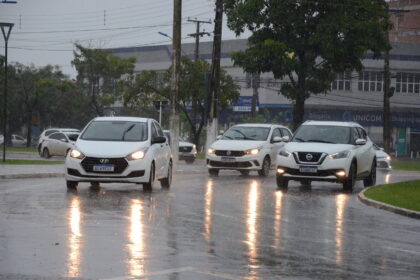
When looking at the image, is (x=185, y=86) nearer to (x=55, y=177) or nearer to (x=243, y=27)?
(x=243, y=27)

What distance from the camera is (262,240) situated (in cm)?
1243

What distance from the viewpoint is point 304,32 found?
4650cm

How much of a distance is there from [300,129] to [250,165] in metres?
4.62

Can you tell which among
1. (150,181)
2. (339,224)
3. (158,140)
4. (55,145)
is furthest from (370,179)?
(55,145)

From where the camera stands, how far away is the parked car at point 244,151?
1188 inches

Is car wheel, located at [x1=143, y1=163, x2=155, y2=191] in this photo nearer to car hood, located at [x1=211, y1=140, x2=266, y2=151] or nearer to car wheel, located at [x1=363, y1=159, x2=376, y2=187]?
car wheel, located at [x1=363, y1=159, x2=376, y2=187]

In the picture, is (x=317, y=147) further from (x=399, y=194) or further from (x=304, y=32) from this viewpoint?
(x=304, y=32)

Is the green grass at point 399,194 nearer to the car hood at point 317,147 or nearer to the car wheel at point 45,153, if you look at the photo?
the car hood at point 317,147

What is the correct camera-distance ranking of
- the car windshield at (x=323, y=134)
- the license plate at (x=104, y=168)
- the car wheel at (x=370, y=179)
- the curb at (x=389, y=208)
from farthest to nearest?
1. the car wheel at (x=370, y=179)
2. the car windshield at (x=323, y=134)
3. the license plate at (x=104, y=168)
4. the curb at (x=389, y=208)

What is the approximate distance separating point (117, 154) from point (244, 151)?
9.92 meters

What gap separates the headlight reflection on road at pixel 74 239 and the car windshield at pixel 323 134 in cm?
933

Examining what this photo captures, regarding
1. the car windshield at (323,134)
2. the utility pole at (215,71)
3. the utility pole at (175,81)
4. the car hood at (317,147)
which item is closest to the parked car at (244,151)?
the car windshield at (323,134)

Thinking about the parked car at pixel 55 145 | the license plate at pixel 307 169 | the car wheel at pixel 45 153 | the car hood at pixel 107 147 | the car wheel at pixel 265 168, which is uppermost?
the car hood at pixel 107 147

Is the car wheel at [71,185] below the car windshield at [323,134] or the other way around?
below
